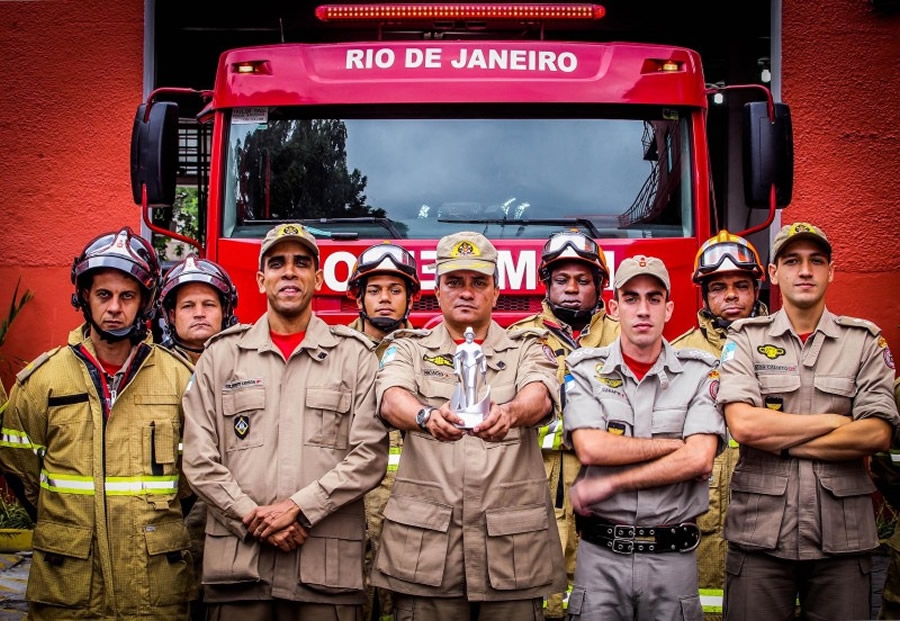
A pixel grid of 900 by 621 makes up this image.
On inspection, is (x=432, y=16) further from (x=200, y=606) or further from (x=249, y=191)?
(x=200, y=606)

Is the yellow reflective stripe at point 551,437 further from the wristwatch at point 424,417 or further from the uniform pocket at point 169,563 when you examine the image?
the uniform pocket at point 169,563

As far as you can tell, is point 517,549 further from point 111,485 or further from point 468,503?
point 111,485

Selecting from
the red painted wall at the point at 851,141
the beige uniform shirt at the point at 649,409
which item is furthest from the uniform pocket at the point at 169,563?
the red painted wall at the point at 851,141

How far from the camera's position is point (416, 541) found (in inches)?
162

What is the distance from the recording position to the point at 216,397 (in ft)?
14.3

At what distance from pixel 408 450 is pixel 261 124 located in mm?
2742

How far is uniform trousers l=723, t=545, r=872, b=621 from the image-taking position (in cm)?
447

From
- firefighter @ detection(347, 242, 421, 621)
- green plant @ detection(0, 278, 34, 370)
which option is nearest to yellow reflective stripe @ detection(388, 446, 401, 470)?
firefighter @ detection(347, 242, 421, 621)

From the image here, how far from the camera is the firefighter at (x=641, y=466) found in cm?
412

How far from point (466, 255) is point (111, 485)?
1.66m

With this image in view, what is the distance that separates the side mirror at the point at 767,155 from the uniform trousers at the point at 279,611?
Answer: 3412 mm

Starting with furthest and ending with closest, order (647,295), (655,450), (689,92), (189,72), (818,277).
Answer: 1. (189,72)
2. (689,92)
3. (818,277)
4. (647,295)
5. (655,450)

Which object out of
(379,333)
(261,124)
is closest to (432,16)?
(261,124)

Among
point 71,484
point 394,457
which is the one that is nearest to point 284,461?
point 71,484
